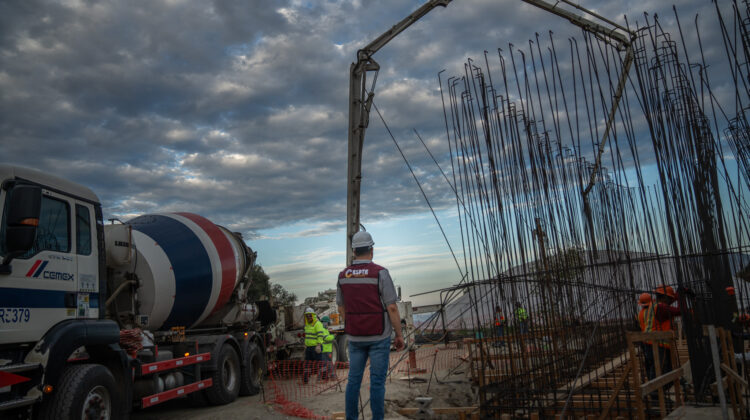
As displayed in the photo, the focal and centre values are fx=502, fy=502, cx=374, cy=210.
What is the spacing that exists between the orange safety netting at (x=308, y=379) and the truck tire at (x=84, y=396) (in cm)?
257

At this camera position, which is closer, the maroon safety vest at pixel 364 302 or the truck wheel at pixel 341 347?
the maroon safety vest at pixel 364 302

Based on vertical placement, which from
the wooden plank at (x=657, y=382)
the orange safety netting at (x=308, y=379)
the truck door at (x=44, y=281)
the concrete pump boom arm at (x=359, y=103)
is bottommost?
the orange safety netting at (x=308, y=379)

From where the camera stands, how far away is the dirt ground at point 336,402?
7.30m

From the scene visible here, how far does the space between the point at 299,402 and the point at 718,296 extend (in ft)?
20.2

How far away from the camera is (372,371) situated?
13.4 ft

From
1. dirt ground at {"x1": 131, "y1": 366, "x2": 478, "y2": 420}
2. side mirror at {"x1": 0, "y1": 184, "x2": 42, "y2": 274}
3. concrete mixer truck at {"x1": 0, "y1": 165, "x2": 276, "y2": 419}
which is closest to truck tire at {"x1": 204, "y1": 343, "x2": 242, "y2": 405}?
concrete mixer truck at {"x1": 0, "y1": 165, "x2": 276, "y2": 419}

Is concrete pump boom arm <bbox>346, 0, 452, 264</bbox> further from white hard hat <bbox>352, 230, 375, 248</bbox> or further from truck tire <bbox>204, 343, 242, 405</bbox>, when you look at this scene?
white hard hat <bbox>352, 230, 375, 248</bbox>

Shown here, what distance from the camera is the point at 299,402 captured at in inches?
323

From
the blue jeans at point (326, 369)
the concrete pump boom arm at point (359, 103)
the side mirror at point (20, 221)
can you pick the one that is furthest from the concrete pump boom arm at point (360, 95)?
the side mirror at point (20, 221)

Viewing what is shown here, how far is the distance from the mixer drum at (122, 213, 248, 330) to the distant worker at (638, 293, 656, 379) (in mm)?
6790

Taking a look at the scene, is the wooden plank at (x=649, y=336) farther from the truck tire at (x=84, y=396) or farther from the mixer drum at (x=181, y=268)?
the mixer drum at (x=181, y=268)

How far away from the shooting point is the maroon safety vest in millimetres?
4105

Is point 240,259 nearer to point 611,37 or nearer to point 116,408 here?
point 116,408

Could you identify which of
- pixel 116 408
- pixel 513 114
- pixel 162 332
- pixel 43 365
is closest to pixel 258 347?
pixel 162 332
